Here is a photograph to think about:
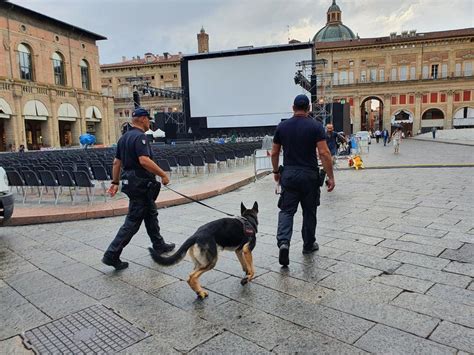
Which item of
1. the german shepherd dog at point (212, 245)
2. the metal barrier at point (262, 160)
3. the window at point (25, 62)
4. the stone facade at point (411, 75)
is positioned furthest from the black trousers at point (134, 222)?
the stone facade at point (411, 75)

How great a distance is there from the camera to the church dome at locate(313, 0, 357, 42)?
69312mm

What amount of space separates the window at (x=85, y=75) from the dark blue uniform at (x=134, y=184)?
4193 cm

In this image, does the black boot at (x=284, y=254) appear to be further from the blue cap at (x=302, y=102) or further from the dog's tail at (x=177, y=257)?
the blue cap at (x=302, y=102)

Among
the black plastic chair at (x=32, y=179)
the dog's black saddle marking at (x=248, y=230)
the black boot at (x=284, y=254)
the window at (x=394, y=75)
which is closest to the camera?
the dog's black saddle marking at (x=248, y=230)

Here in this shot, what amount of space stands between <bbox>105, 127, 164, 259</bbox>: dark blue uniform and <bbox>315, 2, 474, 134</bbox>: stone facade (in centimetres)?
5121

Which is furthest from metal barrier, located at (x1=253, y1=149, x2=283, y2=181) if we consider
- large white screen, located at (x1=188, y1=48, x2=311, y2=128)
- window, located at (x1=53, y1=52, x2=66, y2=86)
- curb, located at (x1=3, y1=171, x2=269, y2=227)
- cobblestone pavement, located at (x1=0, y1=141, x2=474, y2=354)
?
window, located at (x1=53, y1=52, x2=66, y2=86)

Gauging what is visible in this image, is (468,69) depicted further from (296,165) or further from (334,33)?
(296,165)

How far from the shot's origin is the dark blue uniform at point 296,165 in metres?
3.50

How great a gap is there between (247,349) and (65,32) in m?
43.7

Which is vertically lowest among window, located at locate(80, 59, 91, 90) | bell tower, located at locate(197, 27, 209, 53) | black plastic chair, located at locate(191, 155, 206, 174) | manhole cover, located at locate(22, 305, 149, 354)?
manhole cover, located at locate(22, 305, 149, 354)

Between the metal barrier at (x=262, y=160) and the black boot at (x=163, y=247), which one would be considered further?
the metal barrier at (x=262, y=160)

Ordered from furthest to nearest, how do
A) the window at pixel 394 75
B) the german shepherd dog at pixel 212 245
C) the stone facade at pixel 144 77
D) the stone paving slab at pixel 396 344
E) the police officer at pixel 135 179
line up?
1. the stone facade at pixel 144 77
2. the window at pixel 394 75
3. the police officer at pixel 135 179
4. the german shepherd dog at pixel 212 245
5. the stone paving slab at pixel 396 344

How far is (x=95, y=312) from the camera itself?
2840 mm

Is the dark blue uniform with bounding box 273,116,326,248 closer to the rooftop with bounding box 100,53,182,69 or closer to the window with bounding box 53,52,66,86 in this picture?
the window with bounding box 53,52,66,86
